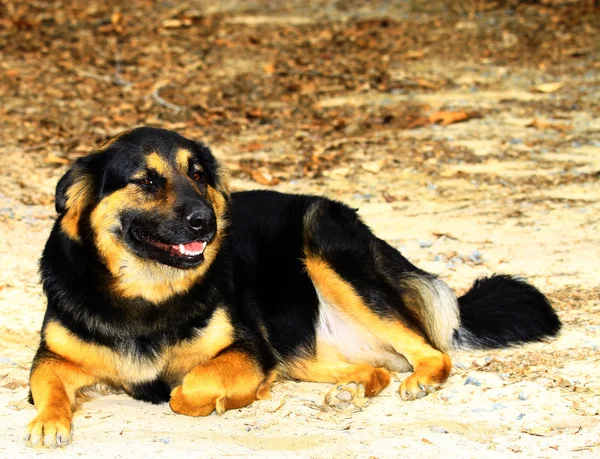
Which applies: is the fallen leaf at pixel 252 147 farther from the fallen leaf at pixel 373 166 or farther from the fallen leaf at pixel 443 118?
the fallen leaf at pixel 443 118

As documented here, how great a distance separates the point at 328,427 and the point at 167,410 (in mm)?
953

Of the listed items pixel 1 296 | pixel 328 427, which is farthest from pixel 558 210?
pixel 1 296

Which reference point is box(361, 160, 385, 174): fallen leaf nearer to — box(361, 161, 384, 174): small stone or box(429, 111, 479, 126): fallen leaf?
box(361, 161, 384, 174): small stone

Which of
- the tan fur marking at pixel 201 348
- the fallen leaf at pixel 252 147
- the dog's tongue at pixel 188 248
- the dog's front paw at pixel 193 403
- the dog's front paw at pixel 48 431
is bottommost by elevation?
the dog's front paw at pixel 193 403

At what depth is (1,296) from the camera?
670 cm

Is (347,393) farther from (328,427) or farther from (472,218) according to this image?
(472,218)

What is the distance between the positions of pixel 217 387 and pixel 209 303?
1.90ft

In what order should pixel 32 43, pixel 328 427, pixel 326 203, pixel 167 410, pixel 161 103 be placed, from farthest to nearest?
pixel 32 43, pixel 161 103, pixel 326 203, pixel 167 410, pixel 328 427

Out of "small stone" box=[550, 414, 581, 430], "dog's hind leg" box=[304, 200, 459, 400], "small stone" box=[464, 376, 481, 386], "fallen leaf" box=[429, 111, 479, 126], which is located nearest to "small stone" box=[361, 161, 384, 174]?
"fallen leaf" box=[429, 111, 479, 126]

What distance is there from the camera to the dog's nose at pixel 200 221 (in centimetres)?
508

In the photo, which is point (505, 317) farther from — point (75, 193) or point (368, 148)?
point (368, 148)

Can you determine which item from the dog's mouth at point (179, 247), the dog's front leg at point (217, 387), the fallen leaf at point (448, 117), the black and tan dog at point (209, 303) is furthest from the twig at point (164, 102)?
the dog's front leg at point (217, 387)

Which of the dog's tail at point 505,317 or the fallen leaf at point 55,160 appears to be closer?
the dog's tail at point 505,317

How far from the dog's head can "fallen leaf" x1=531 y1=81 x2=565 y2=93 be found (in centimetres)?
729
